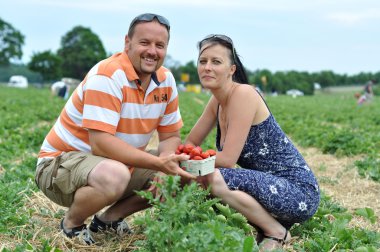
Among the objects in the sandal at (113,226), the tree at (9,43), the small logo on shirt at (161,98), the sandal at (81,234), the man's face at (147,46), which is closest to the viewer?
the man's face at (147,46)

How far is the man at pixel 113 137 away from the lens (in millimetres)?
3262

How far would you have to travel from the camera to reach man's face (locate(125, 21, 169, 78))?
338 centimetres

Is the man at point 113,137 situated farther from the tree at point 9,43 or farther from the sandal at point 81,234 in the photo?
the tree at point 9,43

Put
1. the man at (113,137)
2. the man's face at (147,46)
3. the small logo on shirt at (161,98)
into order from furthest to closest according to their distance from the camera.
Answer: the small logo on shirt at (161,98)
the man's face at (147,46)
the man at (113,137)

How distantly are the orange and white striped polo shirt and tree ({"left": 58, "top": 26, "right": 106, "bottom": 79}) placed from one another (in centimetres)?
7307

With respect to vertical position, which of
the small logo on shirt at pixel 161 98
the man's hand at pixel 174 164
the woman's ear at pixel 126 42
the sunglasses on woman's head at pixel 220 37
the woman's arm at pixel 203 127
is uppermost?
the sunglasses on woman's head at pixel 220 37

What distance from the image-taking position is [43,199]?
14.9ft

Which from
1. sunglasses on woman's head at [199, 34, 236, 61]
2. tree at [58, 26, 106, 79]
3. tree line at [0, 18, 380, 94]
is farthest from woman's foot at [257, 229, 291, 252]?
tree at [58, 26, 106, 79]

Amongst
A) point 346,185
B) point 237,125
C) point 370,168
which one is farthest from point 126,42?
point 370,168

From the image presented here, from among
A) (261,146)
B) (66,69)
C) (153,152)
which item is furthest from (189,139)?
(66,69)

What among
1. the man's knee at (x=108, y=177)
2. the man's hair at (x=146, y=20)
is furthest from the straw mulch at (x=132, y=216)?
the man's hair at (x=146, y=20)

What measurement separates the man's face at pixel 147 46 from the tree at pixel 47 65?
71446mm

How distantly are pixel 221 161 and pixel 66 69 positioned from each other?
76.4 metres

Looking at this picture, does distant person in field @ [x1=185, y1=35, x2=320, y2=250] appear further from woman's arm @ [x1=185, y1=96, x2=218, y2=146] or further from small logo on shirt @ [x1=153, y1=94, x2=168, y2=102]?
small logo on shirt @ [x1=153, y1=94, x2=168, y2=102]
